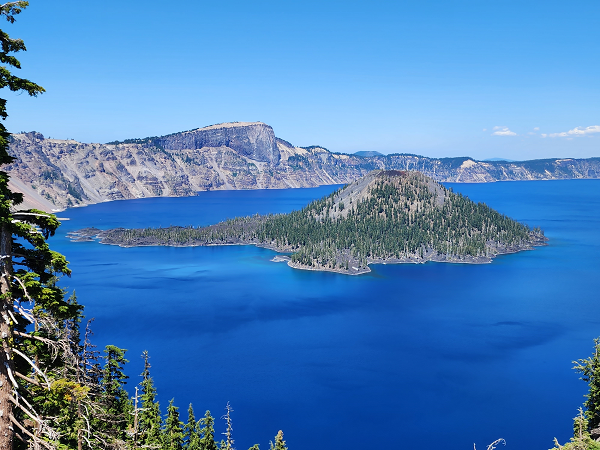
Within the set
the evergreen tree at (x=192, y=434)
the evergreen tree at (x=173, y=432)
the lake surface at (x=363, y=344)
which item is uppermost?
the evergreen tree at (x=173, y=432)

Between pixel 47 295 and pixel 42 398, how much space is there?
3.36 meters

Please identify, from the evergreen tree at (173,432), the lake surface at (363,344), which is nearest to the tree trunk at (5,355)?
the evergreen tree at (173,432)

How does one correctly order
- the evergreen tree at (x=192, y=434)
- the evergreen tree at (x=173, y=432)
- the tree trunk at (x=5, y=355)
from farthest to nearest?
the evergreen tree at (x=192, y=434) → the evergreen tree at (x=173, y=432) → the tree trunk at (x=5, y=355)

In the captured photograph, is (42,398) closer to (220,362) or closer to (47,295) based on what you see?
(47,295)

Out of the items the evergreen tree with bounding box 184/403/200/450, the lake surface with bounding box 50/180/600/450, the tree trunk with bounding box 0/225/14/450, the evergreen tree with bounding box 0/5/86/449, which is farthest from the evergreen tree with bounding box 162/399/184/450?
the tree trunk with bounding box 0/225/14/450

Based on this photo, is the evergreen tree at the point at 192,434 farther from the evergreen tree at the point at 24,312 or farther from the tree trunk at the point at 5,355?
the tree trunk at the point at 5,355

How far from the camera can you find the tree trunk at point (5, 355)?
1332cm

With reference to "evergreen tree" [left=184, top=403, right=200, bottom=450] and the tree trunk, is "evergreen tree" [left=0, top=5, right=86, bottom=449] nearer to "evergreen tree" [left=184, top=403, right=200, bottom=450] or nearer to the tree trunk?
the tree trunk

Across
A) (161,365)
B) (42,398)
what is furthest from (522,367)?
(42,398)

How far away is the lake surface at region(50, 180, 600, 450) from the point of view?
207 feet

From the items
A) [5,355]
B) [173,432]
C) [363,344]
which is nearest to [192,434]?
[173,432]

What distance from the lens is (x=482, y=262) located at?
17100 cm

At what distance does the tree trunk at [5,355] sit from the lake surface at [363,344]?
160 feet

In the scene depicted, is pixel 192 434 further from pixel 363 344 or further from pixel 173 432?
pixel 363 344
